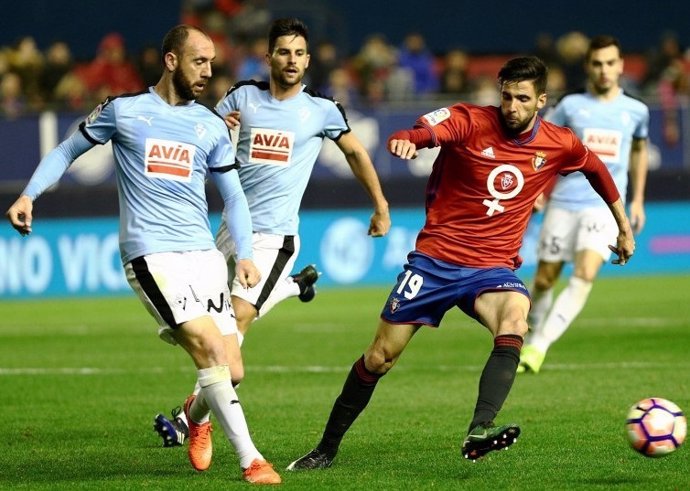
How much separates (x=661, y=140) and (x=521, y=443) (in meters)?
15.2

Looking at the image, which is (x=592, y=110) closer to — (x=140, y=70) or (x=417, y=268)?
(x=417, y=268)

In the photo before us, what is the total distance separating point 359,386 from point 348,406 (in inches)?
4.8

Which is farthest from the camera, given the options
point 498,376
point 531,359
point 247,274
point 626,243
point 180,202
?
point 531,359

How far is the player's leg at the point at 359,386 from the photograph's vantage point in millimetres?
7855

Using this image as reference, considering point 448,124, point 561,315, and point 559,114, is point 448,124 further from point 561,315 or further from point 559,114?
point 559,114

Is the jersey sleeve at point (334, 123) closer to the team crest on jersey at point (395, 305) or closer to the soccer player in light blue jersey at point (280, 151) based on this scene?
the soccer player in light blue jersey at point (280, 151)

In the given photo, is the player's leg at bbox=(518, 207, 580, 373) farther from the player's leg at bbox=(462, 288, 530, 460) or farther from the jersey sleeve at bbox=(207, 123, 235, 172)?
the jersey sleeve at bbox=(207, 123, 235, 172)

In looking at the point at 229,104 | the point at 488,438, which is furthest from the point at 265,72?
the point at 488,438

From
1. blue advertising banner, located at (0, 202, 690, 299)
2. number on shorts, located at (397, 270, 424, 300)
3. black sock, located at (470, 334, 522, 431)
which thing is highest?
number on shorts, located at (397, 270, 424, 300)

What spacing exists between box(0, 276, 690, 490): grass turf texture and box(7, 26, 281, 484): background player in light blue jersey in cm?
72

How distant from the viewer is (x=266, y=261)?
938 centimetres

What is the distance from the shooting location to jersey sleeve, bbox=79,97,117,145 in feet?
25.1

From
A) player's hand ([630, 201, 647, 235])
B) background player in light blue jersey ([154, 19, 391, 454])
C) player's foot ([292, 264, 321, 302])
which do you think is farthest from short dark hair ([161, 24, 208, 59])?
player's hand ([630, 201, 647, 235])

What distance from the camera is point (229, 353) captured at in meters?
7.74
